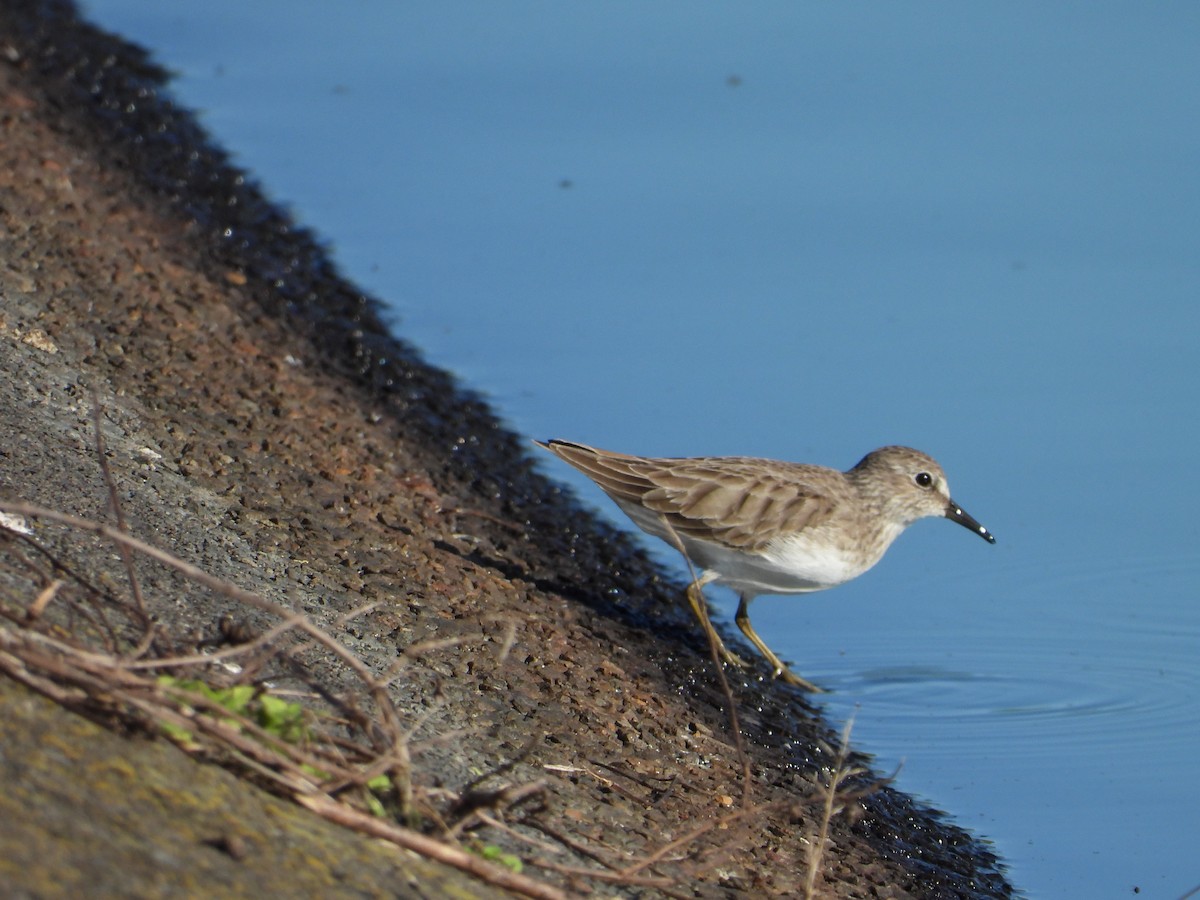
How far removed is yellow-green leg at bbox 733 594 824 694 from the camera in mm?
6934

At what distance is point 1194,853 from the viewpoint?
5.75 metres

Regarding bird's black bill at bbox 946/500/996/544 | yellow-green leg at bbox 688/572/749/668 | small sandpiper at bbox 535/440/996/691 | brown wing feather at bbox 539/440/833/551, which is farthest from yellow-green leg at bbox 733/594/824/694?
bird's black bill at bbox 946/500/996/544

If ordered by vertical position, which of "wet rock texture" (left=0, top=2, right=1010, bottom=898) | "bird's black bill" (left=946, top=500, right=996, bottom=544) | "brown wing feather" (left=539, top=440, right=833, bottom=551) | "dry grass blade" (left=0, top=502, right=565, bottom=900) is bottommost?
"dry grass blade" (left=0, top=502, right=565, bottom=900)

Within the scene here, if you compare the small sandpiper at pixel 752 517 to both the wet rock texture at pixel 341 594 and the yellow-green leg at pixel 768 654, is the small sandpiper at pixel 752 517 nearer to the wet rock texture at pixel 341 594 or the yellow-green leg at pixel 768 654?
the yellow-green leg at pixel 768 654

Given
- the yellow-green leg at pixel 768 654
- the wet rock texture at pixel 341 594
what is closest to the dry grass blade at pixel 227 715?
the wet rock texture at pixel 341 594

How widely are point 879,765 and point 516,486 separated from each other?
102 inches

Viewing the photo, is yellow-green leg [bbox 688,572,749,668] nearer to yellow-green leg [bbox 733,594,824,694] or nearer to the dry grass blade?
yellow-green leg [bbox 733,594,824,694]

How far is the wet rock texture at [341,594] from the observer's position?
Answer: 333cm

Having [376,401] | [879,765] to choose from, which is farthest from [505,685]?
[376,401]

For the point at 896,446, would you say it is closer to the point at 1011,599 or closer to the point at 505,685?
the point at 1011,599

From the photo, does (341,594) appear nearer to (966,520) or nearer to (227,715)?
(227,715)

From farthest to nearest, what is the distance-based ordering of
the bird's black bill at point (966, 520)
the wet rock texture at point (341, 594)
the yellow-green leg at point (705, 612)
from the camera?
the bird's black bill at point (966, 520) → the yellow-green leg at point (705, 612) → the wet rock texture at point (341, 594)

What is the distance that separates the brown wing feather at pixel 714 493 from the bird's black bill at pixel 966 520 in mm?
859

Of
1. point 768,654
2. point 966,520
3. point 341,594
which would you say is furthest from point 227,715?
point 966,520
